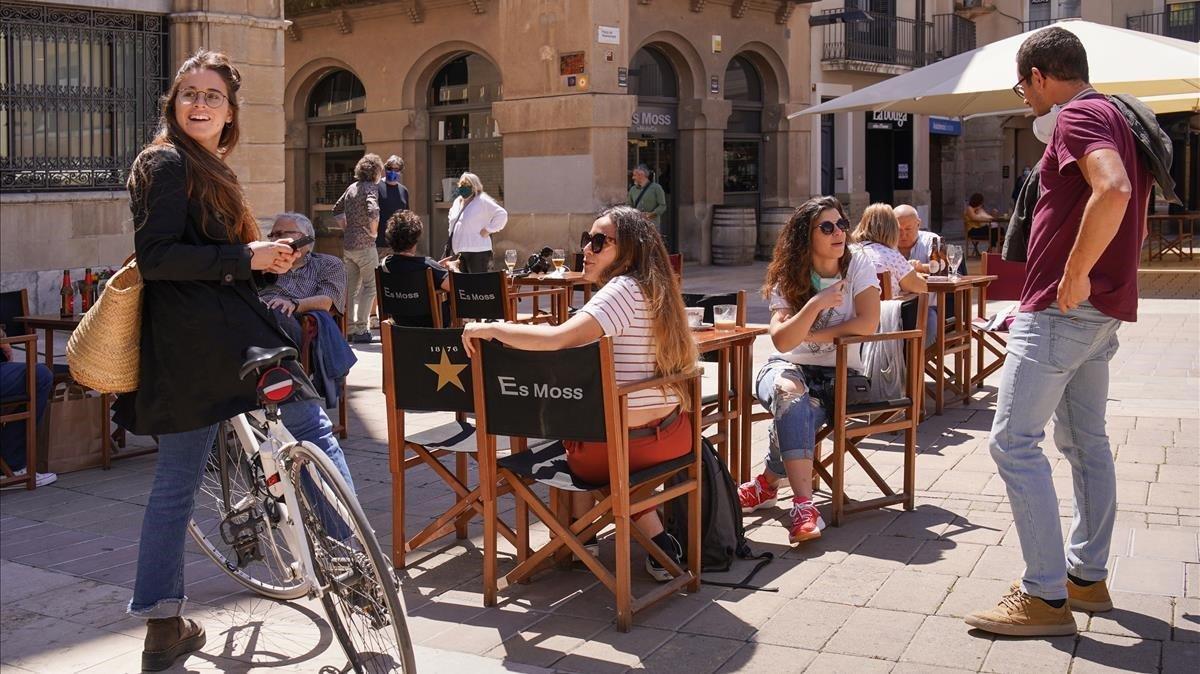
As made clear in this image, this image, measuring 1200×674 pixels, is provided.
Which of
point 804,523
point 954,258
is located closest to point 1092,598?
point 804,523

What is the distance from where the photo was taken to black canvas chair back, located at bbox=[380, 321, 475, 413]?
15.7 ft

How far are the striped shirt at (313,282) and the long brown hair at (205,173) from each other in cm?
266

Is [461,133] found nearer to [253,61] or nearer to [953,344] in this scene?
[253,61]

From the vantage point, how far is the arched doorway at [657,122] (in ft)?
71.9

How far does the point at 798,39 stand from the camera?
24.7 meters

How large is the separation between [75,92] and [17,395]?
5.75 m

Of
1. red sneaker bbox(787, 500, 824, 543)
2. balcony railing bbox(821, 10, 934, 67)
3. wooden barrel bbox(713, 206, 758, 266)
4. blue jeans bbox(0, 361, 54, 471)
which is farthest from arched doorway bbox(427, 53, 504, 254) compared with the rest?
red sneaker bbox(787, 500, 824, 543)

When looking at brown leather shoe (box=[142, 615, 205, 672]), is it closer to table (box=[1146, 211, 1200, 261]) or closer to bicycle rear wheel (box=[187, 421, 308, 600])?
bicycle rear wheel (box=[187, 421, 308, 600])

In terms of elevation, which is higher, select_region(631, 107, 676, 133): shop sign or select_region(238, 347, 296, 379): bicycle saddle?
select_region(631, 107, 676, 133): shop sign

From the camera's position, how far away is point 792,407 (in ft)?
18.1

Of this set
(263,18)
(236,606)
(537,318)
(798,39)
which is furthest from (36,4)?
(798,39)

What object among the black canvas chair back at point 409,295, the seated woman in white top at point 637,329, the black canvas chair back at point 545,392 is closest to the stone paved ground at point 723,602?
the seated woman in white top at point 637,329

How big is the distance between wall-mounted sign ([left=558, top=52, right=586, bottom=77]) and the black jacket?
1592cm

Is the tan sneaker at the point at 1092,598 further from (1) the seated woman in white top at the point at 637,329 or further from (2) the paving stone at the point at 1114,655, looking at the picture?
(1) the seated woman in white top at the point at 637,329
